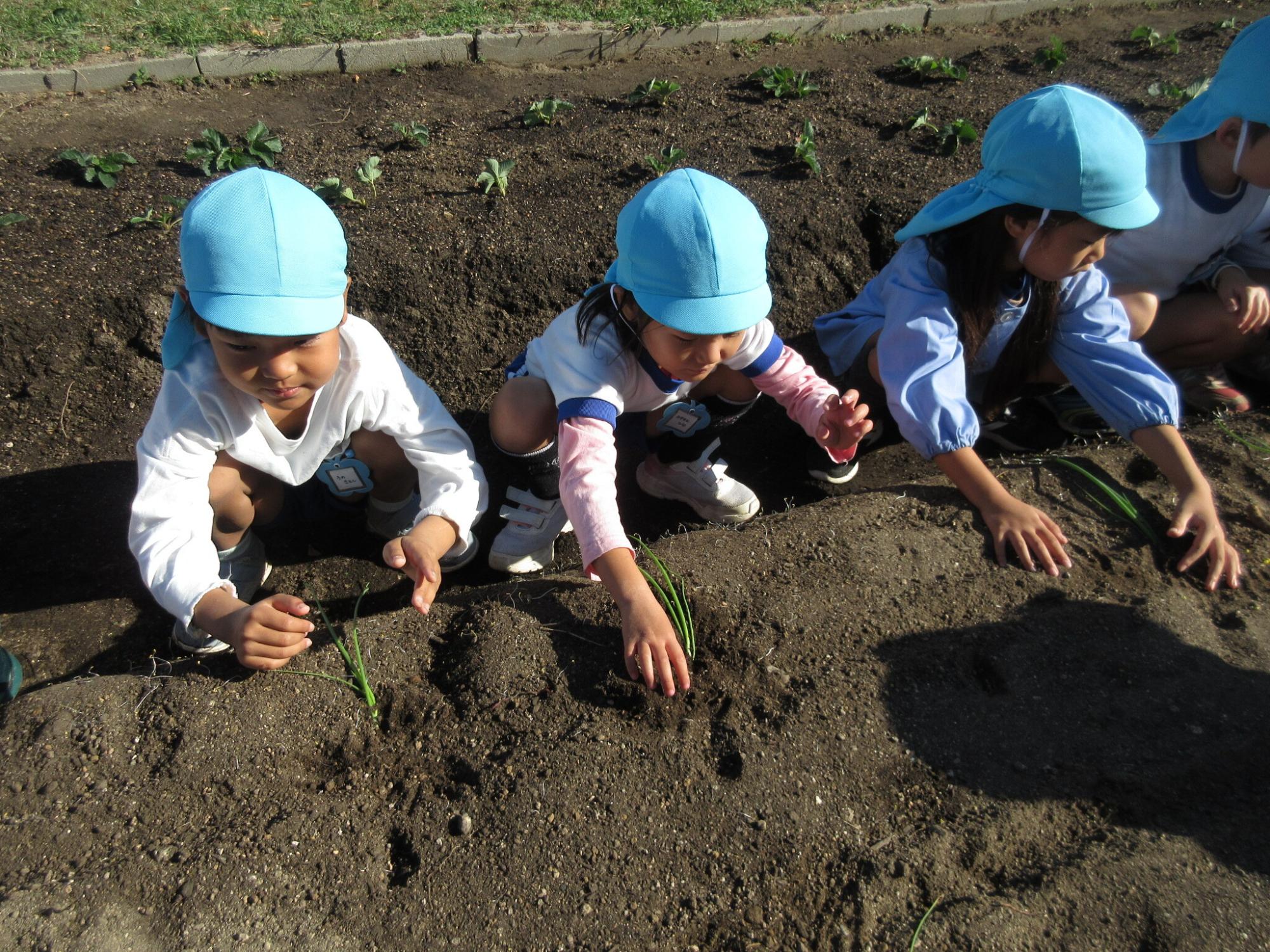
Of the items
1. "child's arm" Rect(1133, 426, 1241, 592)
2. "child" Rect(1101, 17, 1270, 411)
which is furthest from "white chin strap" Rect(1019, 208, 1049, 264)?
"child" Rect(1101, 17, 1270, 411)

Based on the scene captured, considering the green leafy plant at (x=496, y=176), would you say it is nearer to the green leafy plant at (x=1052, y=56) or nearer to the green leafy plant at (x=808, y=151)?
the green leafy plant at (x=808, y=151)

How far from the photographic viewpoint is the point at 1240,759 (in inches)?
80.8

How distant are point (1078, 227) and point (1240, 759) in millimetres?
1500

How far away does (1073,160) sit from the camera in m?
2.35

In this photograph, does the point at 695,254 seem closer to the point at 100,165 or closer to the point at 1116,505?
the point at 1116,505

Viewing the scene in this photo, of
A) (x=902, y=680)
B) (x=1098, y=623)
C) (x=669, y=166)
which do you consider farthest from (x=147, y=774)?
(x=669, y=166)

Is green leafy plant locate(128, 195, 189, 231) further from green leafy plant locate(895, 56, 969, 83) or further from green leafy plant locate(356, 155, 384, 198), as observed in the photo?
green leafy plant locate(895, 56, 969, 83)

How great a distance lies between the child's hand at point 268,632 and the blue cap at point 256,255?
0.64 metres

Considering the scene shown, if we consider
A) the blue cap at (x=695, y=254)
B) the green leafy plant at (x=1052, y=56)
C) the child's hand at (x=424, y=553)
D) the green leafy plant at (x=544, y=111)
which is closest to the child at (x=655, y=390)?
the blue cap at (x=695, y=254)

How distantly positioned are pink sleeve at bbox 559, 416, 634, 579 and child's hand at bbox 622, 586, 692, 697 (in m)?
0.19

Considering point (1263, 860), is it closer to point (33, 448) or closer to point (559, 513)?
point (559, 513)

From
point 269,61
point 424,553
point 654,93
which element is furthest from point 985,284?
point 269,61

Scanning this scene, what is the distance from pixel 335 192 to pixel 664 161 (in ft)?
5.21

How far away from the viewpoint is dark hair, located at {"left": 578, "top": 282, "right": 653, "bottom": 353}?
7.95ft
